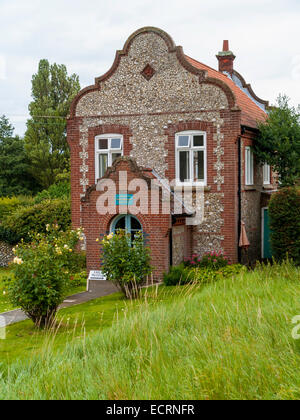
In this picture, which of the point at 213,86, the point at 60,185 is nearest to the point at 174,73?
the point at 213,86

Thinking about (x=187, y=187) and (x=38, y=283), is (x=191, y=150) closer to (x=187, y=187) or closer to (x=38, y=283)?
(x=187, y=187)

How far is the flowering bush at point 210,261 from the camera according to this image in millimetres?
18203

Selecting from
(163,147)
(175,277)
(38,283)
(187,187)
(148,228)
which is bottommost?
(175,277)

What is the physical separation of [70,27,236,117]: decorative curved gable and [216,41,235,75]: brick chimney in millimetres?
8345

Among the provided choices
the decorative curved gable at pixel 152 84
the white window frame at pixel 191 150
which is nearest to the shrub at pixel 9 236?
the decorative curved gable at pixel 152 84

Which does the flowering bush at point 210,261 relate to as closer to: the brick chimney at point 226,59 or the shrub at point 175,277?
the shrub at point 175,277

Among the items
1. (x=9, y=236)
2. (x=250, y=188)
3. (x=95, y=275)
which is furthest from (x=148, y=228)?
(x=9, y=236)

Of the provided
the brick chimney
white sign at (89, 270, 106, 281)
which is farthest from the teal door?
the brick chimney

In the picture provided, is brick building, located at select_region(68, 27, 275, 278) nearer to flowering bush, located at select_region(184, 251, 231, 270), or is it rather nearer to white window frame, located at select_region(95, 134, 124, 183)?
white window frame, located at select_region(95, 134, 124, 183)

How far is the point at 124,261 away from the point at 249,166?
8172 millimetres

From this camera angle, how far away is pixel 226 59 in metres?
26.9
